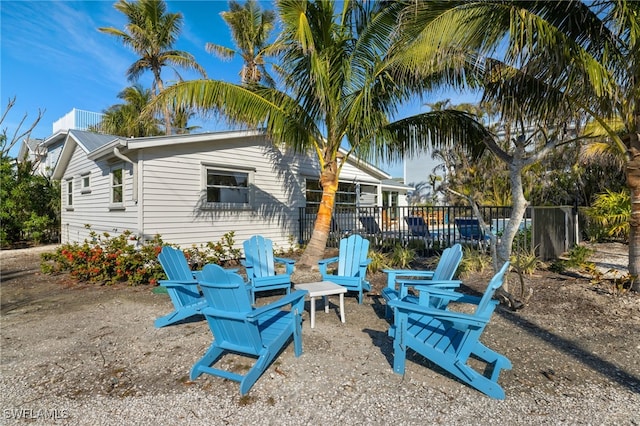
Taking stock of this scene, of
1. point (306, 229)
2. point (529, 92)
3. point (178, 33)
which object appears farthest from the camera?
point (178, 33)

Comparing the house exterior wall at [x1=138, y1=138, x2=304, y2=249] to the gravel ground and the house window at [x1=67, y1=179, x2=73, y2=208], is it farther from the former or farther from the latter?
the house window at [x1=67, y1=179, x2=73, y2=208]

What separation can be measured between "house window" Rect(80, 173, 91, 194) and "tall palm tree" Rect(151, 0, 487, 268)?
6.29 m

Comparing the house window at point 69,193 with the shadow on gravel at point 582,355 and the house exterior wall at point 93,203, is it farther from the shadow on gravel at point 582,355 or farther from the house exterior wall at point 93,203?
the shadow on gravel at point 582,355

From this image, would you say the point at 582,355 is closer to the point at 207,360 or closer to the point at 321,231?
the point at 207,360

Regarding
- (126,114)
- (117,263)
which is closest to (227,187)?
(117,263)

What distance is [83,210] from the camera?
1111cm

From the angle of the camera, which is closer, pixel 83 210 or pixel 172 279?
pixel 172 279

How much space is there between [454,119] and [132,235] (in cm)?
761

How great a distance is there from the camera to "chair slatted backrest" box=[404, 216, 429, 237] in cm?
912

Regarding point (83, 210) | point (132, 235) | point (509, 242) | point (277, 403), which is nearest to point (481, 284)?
point (509, 242)

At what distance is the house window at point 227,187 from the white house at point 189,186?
0.05 ft

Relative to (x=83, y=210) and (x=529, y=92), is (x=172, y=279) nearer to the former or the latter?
(x=529, y=92)

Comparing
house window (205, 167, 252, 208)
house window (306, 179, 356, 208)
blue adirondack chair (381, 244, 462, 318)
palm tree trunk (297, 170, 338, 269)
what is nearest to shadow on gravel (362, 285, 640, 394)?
blue adirondack chair (381, 244, 462, 318)

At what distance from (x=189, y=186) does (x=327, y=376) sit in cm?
685
